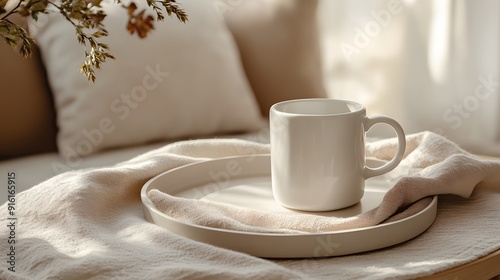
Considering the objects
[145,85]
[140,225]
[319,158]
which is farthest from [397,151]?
[145,85]

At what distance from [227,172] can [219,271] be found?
1.41ft

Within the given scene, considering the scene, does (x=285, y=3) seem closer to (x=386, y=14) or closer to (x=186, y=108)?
(x=386, y=14)

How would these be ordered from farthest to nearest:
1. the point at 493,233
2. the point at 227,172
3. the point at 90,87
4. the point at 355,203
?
the point at 90,87, the point at 227,172, the point at 355,203, the point at 493,233

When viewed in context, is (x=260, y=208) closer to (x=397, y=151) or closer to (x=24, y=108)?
(x=397, y=151)

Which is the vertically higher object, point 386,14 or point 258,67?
point 386,14

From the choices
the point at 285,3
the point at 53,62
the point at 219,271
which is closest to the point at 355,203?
the point at 219,271

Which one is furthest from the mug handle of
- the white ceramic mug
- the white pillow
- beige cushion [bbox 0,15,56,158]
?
beige cushion [bbox 0,15,56,158]

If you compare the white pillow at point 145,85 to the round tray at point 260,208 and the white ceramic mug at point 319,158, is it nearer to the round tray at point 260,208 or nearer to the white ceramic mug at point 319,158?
the round tray at point 260,208

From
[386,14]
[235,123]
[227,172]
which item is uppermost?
[386,14]

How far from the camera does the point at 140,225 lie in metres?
0.88

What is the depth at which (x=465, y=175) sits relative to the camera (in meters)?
0.96

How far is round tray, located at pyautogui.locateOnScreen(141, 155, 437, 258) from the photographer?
2.58ft

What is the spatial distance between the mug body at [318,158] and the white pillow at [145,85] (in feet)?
2.86

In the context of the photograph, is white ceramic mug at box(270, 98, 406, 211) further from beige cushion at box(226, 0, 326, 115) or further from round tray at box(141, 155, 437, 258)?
beige cushion at box(226, 0, 326, 115)
